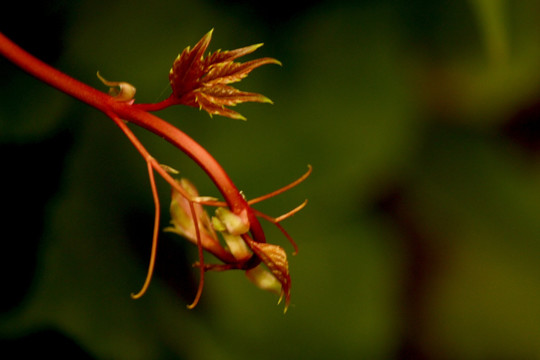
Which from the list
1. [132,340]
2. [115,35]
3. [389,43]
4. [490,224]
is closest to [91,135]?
[115,35]

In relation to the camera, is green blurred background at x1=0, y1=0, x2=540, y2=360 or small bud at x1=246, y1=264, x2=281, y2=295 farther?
green blurred background at x1=0, y1=0, x2=540, y2=360

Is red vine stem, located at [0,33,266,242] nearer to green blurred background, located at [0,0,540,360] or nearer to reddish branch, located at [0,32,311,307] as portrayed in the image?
reddish branch, located at [0,32,311,307]

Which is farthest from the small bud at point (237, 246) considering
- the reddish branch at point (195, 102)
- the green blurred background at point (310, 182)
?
the green blurred background at point (310, 182)

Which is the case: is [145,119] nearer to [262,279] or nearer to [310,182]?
[262,279]

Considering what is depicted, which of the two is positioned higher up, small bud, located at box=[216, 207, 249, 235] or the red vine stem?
the red vine stem

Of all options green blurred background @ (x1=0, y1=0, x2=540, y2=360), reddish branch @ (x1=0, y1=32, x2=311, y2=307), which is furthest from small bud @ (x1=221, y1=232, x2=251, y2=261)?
green blurred background @ (x1=0, y1=0, x2=540, y2=360)

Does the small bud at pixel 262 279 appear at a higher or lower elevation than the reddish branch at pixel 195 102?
A: lower

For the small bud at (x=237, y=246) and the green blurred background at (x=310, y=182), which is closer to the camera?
the small bud at (x=237, y=246)

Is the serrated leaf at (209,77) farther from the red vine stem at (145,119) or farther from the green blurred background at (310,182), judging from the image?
the green blurred background at (310,182)

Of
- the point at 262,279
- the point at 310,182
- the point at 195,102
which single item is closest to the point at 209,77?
the point at 195,102
